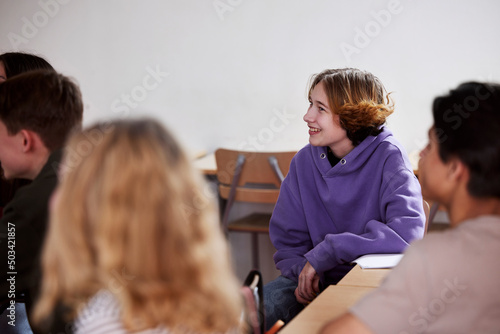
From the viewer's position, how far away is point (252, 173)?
324 centimetres

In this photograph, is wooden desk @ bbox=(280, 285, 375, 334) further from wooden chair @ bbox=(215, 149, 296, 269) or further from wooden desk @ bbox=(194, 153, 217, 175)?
wooden desk @ bbox=(194, 153, 217, 175)

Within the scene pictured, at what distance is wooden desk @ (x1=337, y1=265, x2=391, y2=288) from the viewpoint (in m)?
1.57

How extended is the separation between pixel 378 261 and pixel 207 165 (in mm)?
2056

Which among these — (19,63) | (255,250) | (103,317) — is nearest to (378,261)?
(103,317)

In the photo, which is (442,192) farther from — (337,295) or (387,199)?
(387,199)

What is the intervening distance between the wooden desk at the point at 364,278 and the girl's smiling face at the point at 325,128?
0.59 m

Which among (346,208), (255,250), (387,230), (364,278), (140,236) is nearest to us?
(140,236)

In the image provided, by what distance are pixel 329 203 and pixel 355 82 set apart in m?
0.45

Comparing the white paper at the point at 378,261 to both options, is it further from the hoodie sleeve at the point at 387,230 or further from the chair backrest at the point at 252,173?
the chair backrest at the point at 252,173

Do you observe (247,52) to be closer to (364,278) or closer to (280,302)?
(280,302)

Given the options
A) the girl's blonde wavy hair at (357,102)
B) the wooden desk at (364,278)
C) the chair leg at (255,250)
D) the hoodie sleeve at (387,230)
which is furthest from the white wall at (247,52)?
the wooden desk at (364,278)

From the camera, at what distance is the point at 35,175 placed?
1.55 metres

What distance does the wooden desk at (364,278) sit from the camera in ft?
5.15

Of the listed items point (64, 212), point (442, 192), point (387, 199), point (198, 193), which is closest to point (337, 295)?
point (442, 192)
